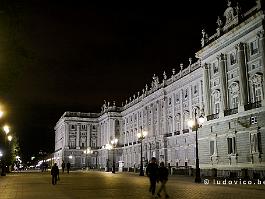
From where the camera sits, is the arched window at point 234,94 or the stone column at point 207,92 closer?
the arched window at point 234,94

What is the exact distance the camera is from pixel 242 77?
45.8 meters

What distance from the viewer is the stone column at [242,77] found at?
45156 mm

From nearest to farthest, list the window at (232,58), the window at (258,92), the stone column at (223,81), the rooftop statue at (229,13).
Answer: the window at (258,92), the window at (232,58), the rooftop statue at (229,13), the stone column at (223,81)

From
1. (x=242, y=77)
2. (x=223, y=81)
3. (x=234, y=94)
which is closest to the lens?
(x=242, y=77)

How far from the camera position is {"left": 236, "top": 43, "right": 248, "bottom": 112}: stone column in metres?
45.2

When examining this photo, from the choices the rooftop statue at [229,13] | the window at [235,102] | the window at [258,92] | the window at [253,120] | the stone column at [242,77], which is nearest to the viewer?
the window at [253,120]

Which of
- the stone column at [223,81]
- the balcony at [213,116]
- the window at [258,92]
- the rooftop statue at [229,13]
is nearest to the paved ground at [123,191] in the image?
the window at [258,92]

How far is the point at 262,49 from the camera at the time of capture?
42250 mm

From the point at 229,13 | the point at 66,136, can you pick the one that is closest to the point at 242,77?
the point at 229,13

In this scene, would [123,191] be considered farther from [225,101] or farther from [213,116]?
[213,116]

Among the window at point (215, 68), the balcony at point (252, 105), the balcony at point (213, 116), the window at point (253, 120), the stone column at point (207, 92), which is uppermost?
the window at point (215, 68)

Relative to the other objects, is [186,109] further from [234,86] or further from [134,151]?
[134,151]

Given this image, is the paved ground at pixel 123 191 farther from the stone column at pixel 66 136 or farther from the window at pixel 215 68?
the stone column at pixel 66 136

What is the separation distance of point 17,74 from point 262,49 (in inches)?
1169
